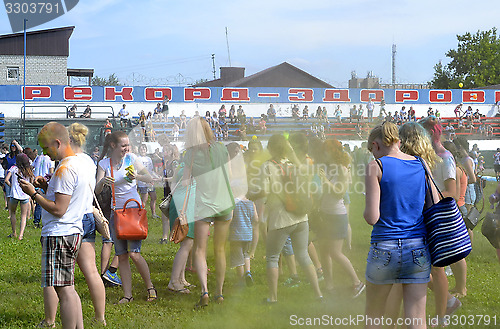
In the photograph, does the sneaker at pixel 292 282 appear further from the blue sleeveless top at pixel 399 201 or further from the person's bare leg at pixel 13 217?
the person's bare leg at pixel 13 217

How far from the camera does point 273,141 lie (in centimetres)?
516

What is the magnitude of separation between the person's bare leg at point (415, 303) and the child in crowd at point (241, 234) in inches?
107

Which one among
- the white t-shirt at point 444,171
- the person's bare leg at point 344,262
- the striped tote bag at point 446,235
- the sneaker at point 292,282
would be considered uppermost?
the white t-shirt at point 444,171

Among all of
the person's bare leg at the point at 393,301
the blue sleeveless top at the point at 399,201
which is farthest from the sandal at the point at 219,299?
the blue sleeveless top at the point at 399,201

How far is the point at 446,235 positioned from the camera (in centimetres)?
327

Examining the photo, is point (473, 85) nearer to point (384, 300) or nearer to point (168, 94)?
point (168, 94)

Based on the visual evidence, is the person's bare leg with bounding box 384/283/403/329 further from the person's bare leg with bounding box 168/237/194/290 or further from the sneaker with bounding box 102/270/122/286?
the sneaker with bounding box 102/270/122/286

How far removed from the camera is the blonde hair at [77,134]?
4.80 metres

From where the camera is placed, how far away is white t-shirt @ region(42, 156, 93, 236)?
4.02 meters

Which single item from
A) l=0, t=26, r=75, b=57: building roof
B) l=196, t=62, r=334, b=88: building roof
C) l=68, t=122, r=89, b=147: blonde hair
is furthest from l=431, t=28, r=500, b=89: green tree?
l=68, t=122, r=89, b=147: blonde hair

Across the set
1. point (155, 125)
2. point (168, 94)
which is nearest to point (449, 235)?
point (155, 125)

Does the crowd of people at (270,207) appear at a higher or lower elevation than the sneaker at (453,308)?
higher

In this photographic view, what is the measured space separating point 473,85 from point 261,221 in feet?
166

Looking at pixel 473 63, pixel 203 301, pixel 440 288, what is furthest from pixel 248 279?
pixel 473 63
